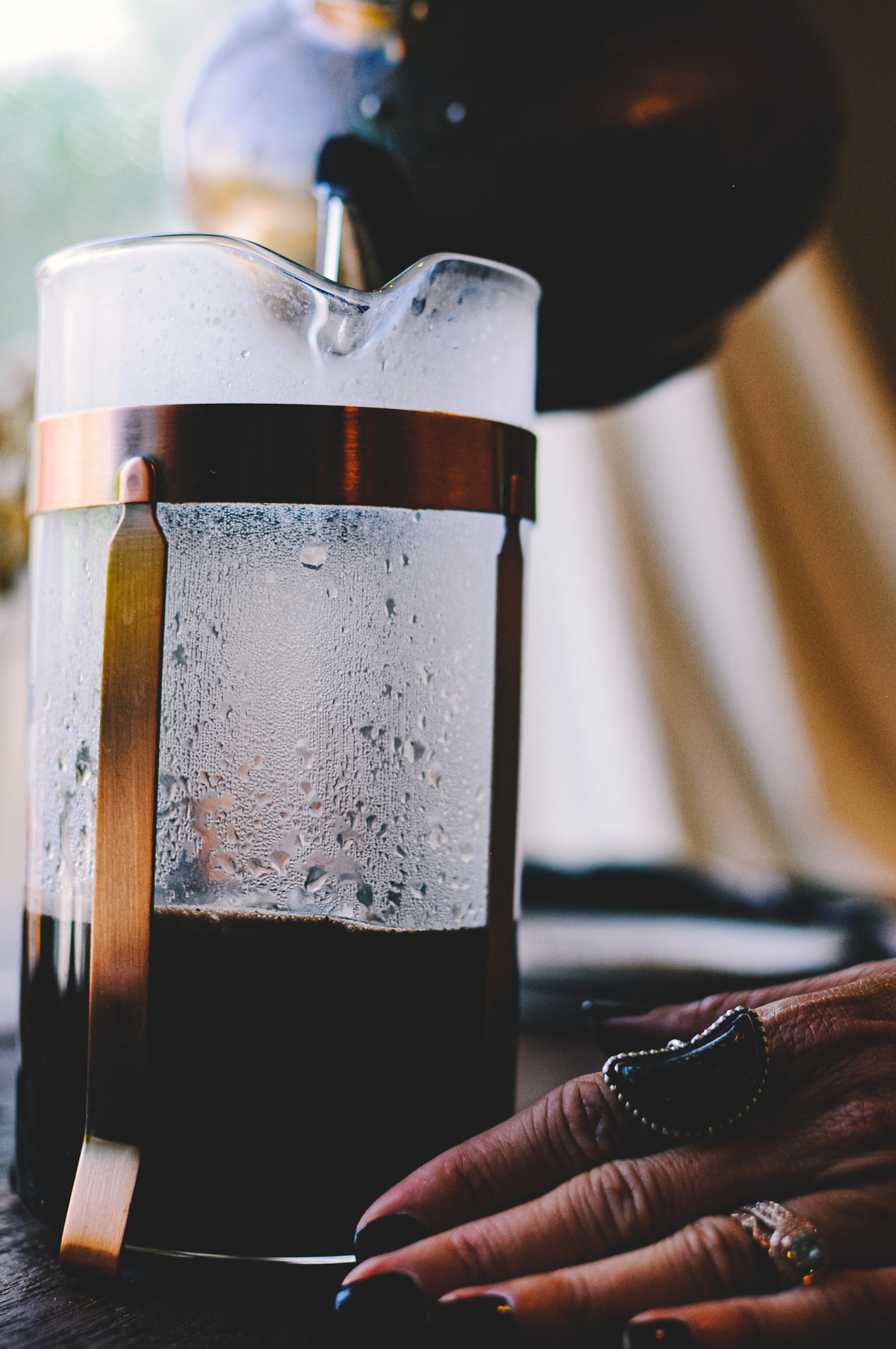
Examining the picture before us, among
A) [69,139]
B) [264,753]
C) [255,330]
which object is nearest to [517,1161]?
[264,753]

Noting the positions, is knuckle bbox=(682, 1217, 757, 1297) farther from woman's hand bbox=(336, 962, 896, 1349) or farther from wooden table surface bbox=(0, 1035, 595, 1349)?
wooden table surface bbox=(0, 1035, 595, 1349)

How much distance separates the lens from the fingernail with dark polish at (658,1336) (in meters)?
0.29

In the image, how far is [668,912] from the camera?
907 mm

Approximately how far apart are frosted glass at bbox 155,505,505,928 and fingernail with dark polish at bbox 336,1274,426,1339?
4.0 inches

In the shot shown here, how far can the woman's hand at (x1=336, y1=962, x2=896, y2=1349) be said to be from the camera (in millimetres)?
302

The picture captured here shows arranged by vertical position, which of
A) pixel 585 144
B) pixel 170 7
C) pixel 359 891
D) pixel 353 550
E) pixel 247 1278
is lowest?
pixel 247 1278

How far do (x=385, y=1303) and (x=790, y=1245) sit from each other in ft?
0.35

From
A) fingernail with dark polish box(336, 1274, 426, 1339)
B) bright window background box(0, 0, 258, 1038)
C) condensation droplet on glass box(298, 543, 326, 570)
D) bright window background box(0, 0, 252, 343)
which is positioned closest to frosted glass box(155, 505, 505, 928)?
condensation droplet on glass box(298, 543, 326, 570)

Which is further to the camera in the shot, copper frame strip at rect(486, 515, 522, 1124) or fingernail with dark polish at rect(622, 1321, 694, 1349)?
copper frame strip at rect(486, 515, 522, 1124)

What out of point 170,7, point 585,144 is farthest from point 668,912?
point 170,7

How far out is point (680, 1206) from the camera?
33 centimetres

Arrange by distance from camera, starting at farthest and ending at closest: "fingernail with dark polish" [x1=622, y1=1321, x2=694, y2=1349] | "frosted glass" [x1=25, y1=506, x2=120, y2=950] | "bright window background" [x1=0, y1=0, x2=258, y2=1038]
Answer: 1. "bright window background" [x1=0, y1=0, x2=258, y2=1038]
2. "frosted glass" [x1=25, y1=506, x2=120, y2=950]
3. "fingernail with dark polish" [x1=622, y1=1321, x2=694, y2=1349]

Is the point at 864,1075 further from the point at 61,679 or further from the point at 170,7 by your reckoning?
the point at 170,7

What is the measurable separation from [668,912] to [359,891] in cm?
58
